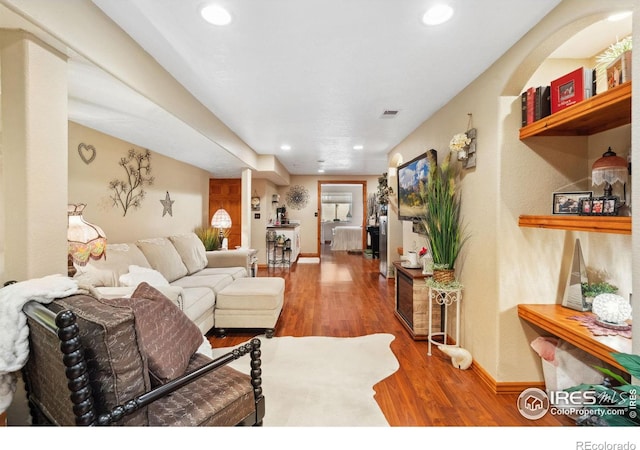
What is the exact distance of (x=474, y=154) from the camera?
7.93 feet

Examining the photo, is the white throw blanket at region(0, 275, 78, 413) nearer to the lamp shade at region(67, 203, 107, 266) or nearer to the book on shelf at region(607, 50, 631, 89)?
the lamp shade at region(67, 203, 107, 266)

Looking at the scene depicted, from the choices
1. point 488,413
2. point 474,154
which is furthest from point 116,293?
point 474,154

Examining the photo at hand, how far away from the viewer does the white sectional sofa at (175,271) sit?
2.46 m

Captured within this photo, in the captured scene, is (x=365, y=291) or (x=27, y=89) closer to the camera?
(x=27, y=89)

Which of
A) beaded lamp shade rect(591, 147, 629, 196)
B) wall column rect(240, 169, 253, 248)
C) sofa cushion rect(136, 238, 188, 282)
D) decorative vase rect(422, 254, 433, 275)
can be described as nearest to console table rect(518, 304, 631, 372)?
beaded lamp shade rect(591, 147, 629, 196)

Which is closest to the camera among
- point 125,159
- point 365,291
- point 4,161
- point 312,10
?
point 4,161

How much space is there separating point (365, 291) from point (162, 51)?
13.6ft

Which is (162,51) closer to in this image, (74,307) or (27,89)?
(27,89)

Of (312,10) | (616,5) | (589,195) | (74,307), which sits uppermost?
(312,10)

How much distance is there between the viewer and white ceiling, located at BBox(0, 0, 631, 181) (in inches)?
63.8

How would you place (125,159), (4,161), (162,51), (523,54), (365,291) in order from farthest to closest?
(365,291)
(125,159)
(162,51)
(523,54)
(4,161)

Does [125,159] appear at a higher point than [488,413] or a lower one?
higher

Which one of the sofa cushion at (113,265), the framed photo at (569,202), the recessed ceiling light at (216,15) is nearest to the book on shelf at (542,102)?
the framed photo at (569,202)

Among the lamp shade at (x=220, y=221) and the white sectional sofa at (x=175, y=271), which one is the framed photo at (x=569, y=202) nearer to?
the white sectional sofa at (x=175, y=271)
